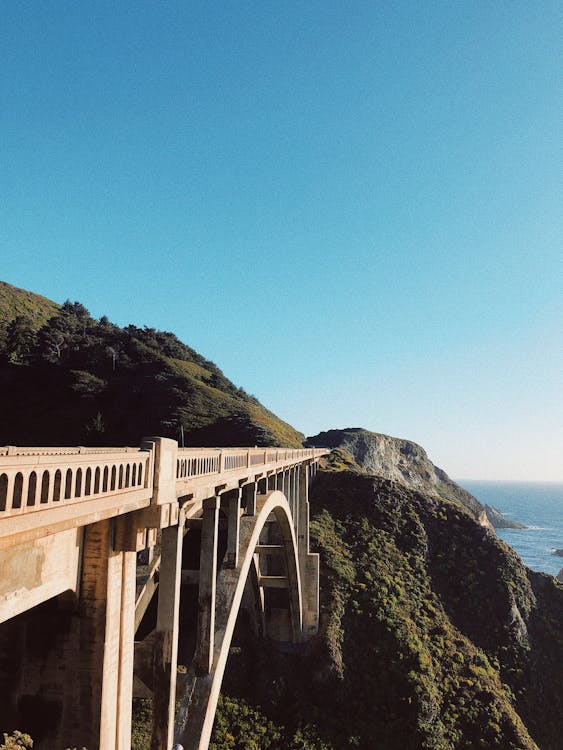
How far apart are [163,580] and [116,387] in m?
51.8

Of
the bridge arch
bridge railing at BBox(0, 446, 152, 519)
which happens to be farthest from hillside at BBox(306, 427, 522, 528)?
bridge railing at BBox(0, 446, 152, 519)

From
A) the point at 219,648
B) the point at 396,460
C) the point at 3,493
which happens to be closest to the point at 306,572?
the point at 219,648

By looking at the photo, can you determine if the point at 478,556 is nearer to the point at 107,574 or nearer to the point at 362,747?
the point at 362,747

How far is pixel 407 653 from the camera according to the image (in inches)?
1054

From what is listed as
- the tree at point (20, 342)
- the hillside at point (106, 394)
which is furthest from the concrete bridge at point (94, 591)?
the tree at point (20, 342)

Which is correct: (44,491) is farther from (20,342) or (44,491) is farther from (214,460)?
(20,342)

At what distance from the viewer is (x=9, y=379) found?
56438 millimetres

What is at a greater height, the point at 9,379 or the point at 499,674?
the point at 9,379

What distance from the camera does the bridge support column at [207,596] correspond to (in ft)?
35.6

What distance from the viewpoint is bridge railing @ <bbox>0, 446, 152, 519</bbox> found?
11.5 ft

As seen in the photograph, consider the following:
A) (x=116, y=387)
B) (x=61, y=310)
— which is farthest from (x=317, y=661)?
(x=61, y=310)

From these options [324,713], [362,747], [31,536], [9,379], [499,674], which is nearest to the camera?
[31,536]

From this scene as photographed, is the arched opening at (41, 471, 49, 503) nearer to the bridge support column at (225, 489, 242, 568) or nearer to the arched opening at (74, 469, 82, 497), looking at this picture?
the arched opening at (74, 469, 82, 497)

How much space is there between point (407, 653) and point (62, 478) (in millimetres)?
28382
